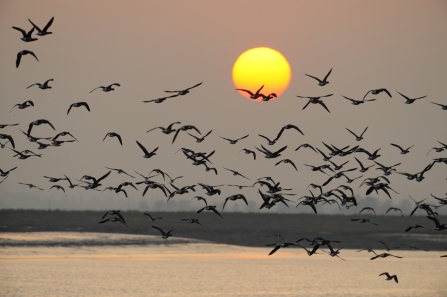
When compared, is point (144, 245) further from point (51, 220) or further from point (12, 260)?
point (51, 220)

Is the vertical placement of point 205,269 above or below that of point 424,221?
below

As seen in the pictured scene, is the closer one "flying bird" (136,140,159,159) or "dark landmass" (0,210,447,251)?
"flying bird" (136,140,159,159)

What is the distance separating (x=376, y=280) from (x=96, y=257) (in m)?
22.0

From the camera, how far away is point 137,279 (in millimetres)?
50688

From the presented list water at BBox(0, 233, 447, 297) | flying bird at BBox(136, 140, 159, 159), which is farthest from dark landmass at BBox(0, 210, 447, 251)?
flying bird at BBox(136, 140, 159, 159)

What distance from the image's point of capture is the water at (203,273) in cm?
4759

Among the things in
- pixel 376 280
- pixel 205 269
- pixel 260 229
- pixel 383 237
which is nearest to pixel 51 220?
pixel 260 229

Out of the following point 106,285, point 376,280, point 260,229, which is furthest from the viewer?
point 260,229

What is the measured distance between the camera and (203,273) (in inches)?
2106

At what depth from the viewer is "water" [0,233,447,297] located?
47.6 m

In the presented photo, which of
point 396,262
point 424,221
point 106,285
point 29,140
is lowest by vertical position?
point 106,285

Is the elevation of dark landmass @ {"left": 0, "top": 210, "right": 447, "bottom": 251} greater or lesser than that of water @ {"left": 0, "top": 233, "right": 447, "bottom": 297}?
greater

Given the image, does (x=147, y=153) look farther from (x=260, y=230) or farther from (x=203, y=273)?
(x=260, y=230)

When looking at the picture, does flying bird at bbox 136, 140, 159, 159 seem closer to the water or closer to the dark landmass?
the water
